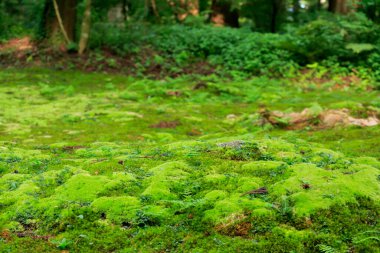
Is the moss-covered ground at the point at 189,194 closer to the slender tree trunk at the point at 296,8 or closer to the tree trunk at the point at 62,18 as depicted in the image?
the tree trunk at the point at 62,18

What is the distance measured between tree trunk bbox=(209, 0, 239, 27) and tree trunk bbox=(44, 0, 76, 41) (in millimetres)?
10411

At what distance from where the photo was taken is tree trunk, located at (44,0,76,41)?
58.9 ft

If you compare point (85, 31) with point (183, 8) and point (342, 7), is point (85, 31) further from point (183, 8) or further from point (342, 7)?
point (342, 7)

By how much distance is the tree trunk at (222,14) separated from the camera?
2638cm

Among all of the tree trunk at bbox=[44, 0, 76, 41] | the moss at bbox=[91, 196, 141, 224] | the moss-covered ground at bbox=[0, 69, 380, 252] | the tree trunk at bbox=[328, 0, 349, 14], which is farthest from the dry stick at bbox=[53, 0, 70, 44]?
the moss at bbox=[91, 196, 141, 224]

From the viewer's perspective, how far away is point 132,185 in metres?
5.01

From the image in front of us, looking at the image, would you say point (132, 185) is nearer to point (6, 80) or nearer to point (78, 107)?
point (78, 107)

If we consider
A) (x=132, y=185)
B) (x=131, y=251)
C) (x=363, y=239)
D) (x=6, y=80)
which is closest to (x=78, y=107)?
(x=6, y=80)

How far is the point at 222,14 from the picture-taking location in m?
26.6

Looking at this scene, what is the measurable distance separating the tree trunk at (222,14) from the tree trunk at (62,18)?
1041 cm

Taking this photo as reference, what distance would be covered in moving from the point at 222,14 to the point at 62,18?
11.6 meters

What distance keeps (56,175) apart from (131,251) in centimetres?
210

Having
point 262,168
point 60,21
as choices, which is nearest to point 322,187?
point 262,168

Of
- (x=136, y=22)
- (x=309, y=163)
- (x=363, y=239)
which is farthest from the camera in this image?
(x=136, y=22)
